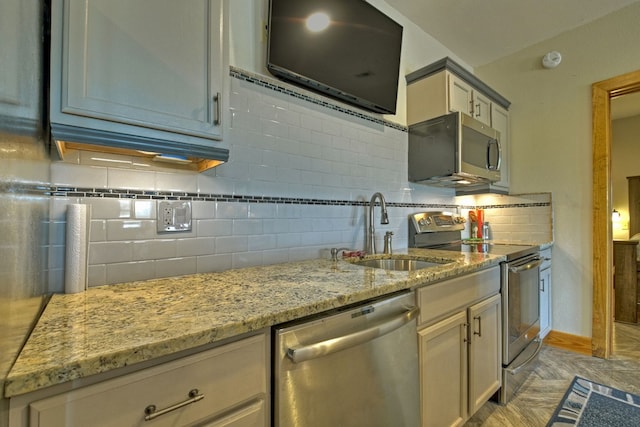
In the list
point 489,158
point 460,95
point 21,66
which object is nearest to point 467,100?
point 460,95

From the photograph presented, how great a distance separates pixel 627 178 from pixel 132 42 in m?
6.08

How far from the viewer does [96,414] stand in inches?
21.4

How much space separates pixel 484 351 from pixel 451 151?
51.7 inches

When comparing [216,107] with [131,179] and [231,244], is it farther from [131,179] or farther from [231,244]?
[231,244]

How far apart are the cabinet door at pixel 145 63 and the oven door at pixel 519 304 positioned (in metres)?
1.89

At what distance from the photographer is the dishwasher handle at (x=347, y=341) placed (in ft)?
2.63

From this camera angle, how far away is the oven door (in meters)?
1.85

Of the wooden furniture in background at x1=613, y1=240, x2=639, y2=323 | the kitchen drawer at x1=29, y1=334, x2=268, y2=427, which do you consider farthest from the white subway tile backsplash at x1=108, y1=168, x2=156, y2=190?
the wooden furniture in background at x1=613, y1=240, x2=639, y2=323

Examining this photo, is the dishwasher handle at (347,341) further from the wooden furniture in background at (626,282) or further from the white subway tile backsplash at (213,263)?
the wooden furniture in background at (626,282)

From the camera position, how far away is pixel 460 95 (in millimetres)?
→ 2334

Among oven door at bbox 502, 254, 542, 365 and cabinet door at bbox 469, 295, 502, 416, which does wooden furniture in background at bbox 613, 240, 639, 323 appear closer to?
oven door at bbox 502, 254, 542, 365

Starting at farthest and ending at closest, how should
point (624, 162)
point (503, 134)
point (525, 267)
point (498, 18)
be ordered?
1. point (624, 162)
2. point (503, 134)
3. point (498, 18)
4. point (525, 267)

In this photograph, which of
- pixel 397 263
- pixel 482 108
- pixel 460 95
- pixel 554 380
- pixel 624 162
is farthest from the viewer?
pixel 624 162

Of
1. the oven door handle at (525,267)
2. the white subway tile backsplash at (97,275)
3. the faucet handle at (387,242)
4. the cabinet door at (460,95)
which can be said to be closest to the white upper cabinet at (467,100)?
the cabinet door at (460,95)
